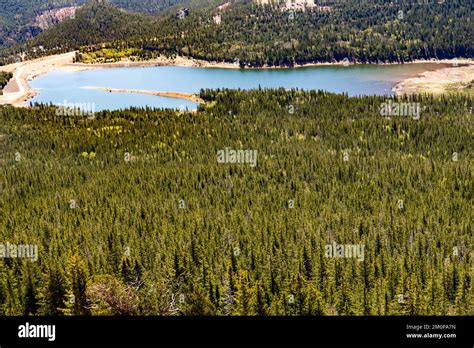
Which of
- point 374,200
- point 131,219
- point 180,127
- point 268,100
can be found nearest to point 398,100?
point 268,100

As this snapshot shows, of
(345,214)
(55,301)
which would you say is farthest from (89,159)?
(55,301)

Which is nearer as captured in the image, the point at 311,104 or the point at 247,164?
the point at 247,164


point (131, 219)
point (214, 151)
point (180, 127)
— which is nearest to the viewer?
point (131, 219)

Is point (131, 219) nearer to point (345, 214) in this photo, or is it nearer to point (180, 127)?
point (345, 214)

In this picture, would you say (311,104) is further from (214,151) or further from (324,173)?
(324,173)
